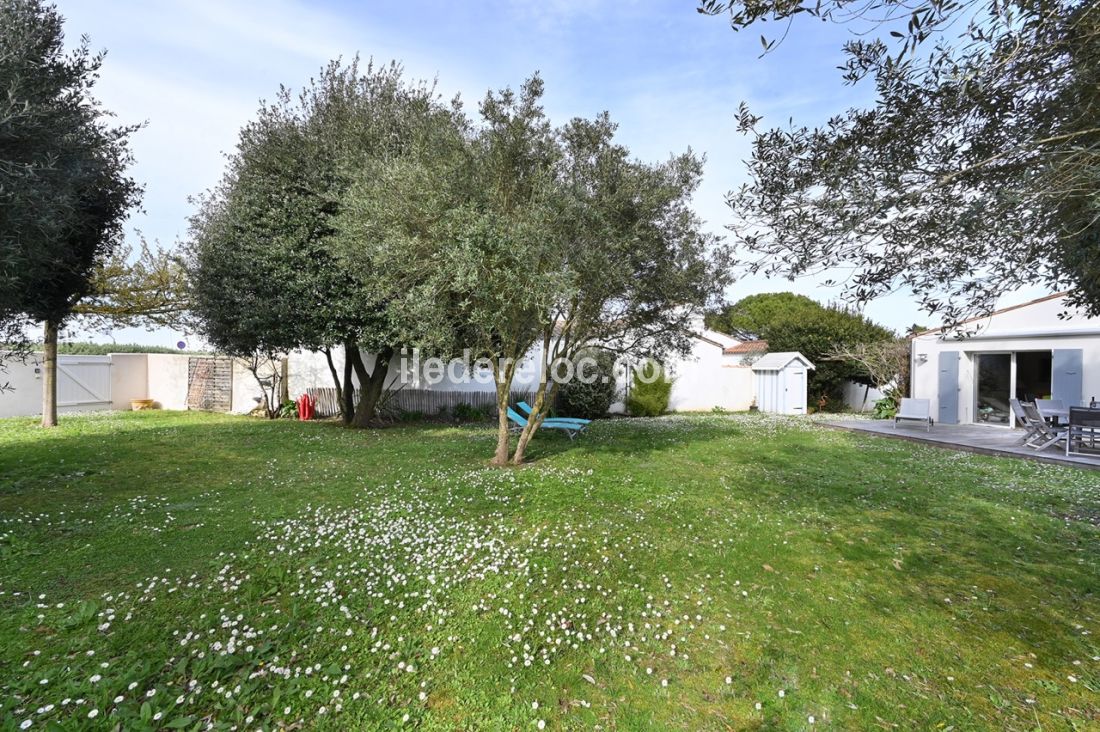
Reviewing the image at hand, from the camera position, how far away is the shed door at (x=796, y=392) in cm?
2181

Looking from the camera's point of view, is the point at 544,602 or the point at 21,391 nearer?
the point at 544,602

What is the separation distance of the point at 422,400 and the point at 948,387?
1796 cm

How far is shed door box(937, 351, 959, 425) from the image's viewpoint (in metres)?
15.9

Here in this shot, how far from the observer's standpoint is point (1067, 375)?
1343 centimetres

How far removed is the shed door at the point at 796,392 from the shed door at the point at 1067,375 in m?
8.64

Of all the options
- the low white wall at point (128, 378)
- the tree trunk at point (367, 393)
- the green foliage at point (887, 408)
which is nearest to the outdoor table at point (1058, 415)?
the green foliage at point (887, 408)

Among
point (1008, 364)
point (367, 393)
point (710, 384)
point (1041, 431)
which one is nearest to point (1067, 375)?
point (1008, 364)

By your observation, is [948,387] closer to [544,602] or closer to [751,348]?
[751,348]

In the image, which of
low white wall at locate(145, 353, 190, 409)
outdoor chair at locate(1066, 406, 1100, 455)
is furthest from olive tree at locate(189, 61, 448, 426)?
outdoor chair at locate(1066, 406, 1100, 455)

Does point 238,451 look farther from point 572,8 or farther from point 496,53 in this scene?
point 572,8

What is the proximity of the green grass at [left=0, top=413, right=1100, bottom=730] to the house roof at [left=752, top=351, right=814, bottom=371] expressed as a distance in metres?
14.2

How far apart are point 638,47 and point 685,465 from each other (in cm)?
658

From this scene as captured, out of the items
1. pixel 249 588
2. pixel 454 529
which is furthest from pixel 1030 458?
pixel 249 588

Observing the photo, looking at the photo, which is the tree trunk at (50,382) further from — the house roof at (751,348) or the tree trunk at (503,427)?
the house roof at (751,348)
